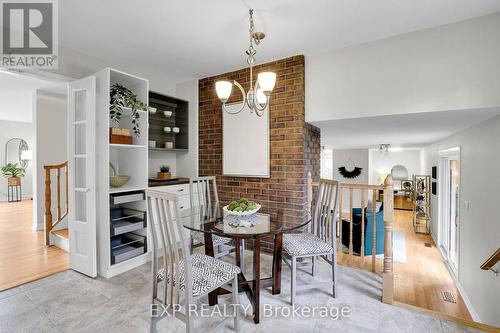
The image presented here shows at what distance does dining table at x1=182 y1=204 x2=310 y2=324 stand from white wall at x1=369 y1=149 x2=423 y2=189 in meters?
8.36

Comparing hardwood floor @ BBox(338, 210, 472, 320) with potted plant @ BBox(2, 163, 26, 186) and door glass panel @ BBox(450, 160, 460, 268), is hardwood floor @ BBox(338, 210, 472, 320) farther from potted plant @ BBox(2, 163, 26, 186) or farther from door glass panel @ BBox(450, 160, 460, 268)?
potted plant @ BBox(2, 163, 26, 186)

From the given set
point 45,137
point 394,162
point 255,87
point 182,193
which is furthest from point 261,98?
point 394,162

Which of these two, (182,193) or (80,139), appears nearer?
(80,139)

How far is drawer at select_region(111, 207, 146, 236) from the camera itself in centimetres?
266

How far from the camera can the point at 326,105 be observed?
288cm

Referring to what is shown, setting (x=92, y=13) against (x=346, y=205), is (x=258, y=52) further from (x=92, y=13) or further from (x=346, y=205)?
(x=346, y=205)

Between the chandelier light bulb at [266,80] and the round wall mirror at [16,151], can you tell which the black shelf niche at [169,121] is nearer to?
the chandelier light bulb at [266,80]

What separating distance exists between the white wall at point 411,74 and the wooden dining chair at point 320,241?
98 centimetres

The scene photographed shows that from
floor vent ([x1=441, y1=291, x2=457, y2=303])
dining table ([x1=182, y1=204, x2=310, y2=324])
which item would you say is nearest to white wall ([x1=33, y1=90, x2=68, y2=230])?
dining table ([x1=182, y1=204, x2=310, y2=324])

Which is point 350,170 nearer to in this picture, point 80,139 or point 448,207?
point 448,207

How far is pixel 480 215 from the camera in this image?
2850 millimetres

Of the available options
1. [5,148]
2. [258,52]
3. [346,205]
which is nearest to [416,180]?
[346,205]

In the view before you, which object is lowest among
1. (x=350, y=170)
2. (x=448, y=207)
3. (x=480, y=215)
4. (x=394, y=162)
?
(x=448, y=207)

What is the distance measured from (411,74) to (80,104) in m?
3.46
